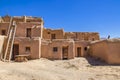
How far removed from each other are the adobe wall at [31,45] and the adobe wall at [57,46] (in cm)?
97

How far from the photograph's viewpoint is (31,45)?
77.7ft

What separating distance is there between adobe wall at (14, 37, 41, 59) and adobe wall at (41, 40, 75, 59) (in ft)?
3.19

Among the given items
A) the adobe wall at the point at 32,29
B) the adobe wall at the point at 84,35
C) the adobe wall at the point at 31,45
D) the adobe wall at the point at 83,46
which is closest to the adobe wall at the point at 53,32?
the adobe wall at the point at 84,35

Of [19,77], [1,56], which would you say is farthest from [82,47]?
[19,77]

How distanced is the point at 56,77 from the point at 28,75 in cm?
198

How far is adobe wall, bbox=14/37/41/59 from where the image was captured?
23.5m

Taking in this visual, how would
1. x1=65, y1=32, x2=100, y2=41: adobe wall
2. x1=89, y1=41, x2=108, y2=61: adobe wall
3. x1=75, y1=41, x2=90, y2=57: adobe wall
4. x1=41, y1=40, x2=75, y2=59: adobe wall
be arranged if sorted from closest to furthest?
x1=89, y1=41, x2=108, y2=61: adobe wall
x1=41, y1=40, x2=75, y2=59: adobe wall
x1=75, y1=41, x2=90, y2=57: adobe wall
x1=65, y1=32, x2=100, y2=41: adobe wall

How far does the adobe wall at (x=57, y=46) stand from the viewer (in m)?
24.4

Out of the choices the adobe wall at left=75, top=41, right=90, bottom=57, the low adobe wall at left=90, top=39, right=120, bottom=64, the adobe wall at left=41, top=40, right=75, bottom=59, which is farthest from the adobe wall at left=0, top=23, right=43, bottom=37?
the low adobe wall at left=90, top=39, right=120, bottom=64

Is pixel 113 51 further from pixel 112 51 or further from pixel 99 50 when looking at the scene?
pixel 99 50

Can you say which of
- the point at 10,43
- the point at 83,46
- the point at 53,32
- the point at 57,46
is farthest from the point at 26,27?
the point at 83,46

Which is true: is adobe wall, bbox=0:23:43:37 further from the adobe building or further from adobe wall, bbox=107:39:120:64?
adobe wall, bbox=107:39:120:64

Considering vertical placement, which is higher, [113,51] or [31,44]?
[31,44]

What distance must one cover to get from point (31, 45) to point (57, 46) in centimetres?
307
